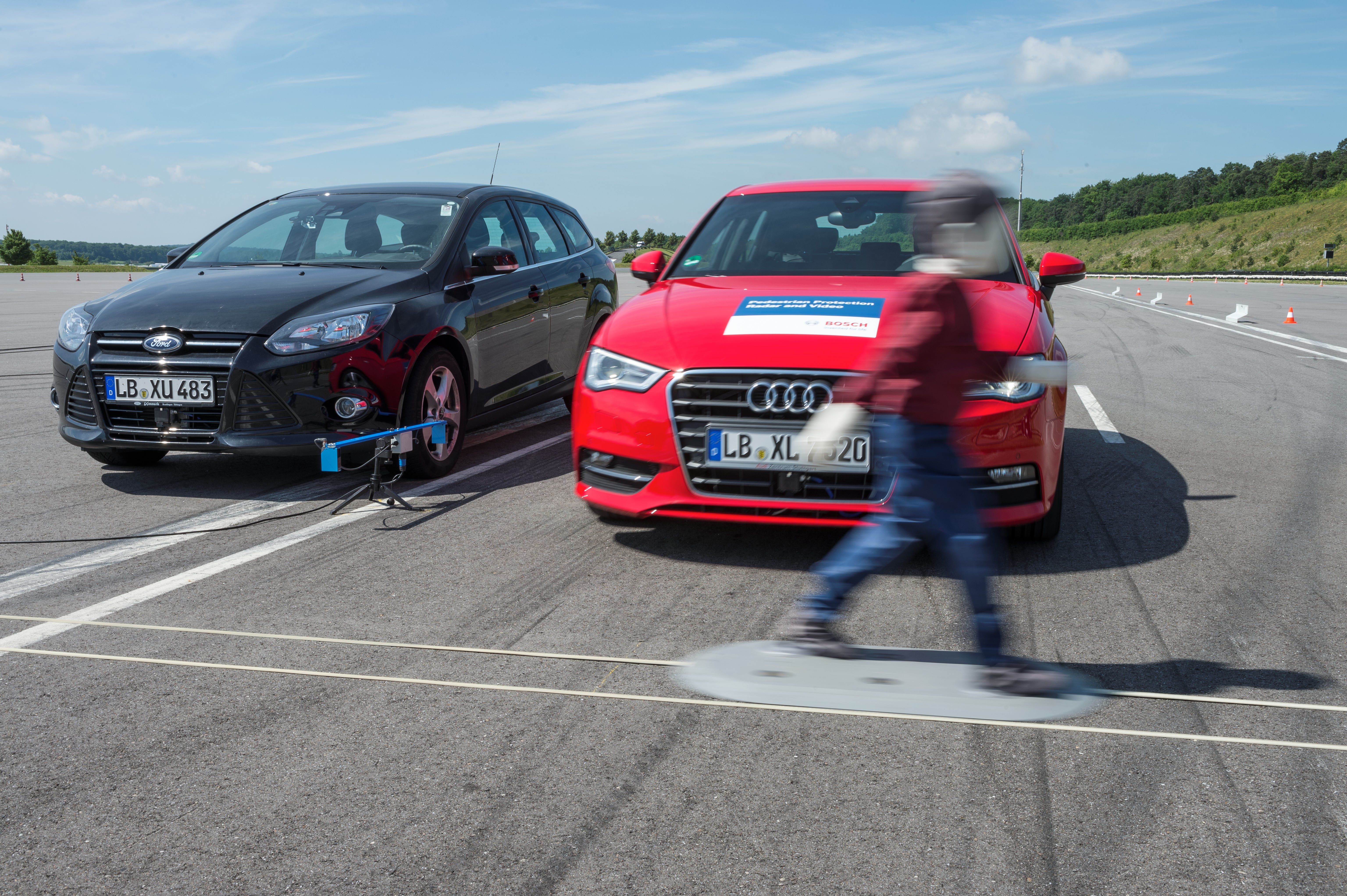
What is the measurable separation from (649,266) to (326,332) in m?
1.78

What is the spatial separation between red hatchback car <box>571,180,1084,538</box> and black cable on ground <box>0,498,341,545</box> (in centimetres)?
155

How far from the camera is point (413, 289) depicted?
6.07 m

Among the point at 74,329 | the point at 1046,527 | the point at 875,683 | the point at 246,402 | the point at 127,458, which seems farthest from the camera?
the point at 127,458

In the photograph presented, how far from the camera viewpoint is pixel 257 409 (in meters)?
5.41

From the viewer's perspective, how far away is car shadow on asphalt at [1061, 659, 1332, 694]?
3.21 meters

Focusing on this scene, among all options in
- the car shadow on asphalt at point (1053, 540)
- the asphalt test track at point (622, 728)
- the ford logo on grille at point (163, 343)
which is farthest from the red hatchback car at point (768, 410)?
the ford logo on grille at point (163, 343)

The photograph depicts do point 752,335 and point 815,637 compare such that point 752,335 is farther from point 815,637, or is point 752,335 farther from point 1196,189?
point 1196,189

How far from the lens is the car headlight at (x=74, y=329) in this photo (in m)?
5.75

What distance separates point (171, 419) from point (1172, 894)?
492 cm

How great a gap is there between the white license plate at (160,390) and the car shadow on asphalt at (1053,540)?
214cm

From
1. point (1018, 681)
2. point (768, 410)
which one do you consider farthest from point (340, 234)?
point (1018, 681)

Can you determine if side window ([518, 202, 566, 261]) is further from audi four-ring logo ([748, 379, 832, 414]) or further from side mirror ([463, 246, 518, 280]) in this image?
audi four-ring logo ([748, 379, 832, 414])

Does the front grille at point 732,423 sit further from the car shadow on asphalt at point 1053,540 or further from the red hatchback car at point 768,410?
the car shadow on asphalt at point 1053,540

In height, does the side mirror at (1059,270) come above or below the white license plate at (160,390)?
above
